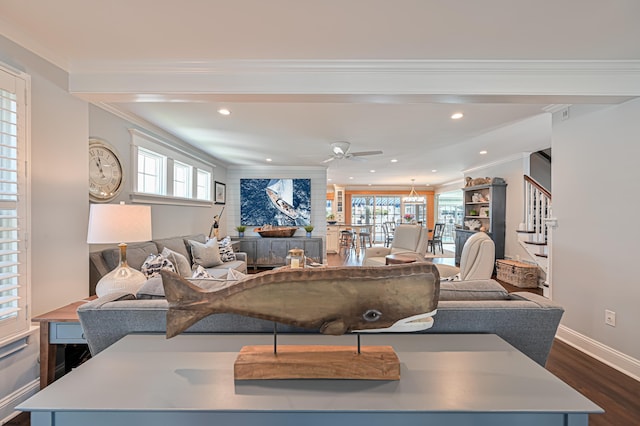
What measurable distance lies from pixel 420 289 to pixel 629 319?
2565 millimetres

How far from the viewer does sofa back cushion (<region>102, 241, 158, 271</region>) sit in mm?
2727

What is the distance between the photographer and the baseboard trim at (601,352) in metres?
2.27

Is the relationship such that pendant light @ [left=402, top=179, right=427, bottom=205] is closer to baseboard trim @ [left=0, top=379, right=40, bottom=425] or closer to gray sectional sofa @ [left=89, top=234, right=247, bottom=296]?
gray sectional sofa @ [left=89, top=234, right=247, bottom=296]

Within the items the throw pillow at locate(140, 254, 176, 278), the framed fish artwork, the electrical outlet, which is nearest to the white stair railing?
the electrical outlet

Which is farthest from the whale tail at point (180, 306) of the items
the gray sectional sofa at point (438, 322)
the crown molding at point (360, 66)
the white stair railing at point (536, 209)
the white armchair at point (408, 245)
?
the white stair railing at point (536, 209)

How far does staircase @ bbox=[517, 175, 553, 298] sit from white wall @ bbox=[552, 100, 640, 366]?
1784mm

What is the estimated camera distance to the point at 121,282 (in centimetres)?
195

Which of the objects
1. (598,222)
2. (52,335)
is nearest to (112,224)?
(52,335)

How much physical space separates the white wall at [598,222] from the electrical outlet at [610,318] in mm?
30

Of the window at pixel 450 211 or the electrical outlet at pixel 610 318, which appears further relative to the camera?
the window at pixel 450 211

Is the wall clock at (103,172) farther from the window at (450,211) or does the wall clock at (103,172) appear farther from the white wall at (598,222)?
the window at (450,211)

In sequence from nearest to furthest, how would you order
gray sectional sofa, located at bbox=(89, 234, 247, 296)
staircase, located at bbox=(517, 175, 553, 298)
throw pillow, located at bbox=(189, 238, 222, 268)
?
gray sectional sofa, located at bbox=(89, 234, 247, 296), throw pillow, located at bbox=(189, 238, 222, 268), staircase, located at bbox=(517, 175, 553, 298)

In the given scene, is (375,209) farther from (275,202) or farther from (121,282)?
(121,282)

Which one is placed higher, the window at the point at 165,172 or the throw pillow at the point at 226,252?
the window at the point at 165,172
